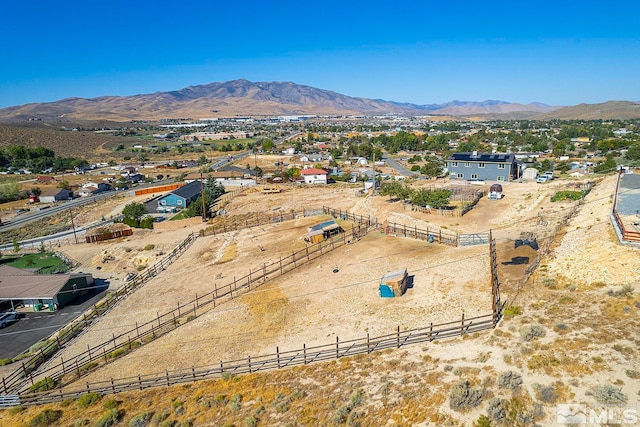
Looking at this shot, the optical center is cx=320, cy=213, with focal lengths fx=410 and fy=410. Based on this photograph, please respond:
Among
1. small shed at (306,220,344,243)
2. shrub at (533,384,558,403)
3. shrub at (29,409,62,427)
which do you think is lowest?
shrub at (29,409,62,427)

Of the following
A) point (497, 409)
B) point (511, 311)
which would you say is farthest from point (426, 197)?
point (497, 409)

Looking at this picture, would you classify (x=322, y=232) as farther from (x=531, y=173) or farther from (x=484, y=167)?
(x=531, y=173)

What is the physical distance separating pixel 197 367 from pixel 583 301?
18.6 metres

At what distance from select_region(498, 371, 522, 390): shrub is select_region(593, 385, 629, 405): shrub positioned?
85.4 inches

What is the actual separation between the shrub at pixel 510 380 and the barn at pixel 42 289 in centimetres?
3014

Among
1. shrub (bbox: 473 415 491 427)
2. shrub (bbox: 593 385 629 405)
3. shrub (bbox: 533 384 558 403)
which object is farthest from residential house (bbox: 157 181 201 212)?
shrub (bbox: 593 385 629 405)

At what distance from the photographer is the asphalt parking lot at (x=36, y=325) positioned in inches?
1007

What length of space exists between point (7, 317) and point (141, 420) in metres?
19.8

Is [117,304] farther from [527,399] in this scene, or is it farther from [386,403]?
[527,399]

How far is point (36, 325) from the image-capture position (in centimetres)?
2827

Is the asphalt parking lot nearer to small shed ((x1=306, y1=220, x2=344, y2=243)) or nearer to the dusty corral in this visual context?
the dusty corral

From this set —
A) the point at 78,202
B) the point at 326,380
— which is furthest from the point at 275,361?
the point at 78,202

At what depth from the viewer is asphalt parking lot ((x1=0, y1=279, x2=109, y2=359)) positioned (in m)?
25.6

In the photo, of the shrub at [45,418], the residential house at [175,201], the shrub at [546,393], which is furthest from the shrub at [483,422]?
the residential house at [175,201]
